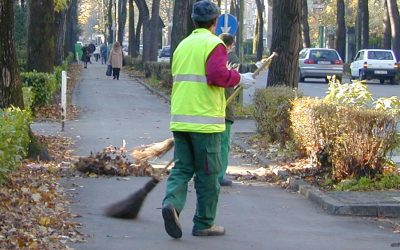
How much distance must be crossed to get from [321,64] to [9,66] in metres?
26.2

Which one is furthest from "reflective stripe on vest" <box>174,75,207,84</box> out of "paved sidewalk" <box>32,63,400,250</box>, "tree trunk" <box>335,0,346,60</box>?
"tree trunk" <box>335,0,346,60</box>

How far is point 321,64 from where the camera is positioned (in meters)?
34.5

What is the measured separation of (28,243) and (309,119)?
4.52 m

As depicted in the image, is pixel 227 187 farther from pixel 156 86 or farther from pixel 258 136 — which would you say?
pixel 156 86

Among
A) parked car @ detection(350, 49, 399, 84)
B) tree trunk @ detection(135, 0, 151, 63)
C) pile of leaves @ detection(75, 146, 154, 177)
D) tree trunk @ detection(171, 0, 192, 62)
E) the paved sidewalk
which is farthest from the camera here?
tree trunk @ detection(135, 0, 151, 63)

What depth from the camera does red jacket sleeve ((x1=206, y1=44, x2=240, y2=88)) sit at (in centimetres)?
564

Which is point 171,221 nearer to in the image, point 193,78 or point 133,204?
point 133,204

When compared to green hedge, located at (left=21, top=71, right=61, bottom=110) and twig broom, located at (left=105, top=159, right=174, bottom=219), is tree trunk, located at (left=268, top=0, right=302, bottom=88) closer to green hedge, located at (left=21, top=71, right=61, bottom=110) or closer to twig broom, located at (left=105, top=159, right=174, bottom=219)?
green hedge, located at (left=21, top=71, right=61, bottom=110)

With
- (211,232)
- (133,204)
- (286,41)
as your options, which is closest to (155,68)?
(286,41)

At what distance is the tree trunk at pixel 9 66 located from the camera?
9.61 metres

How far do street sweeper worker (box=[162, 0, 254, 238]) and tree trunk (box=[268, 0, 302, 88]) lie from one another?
8.00 m

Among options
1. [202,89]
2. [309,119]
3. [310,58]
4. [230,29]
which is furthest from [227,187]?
[310,58]

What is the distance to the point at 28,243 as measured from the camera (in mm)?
5344

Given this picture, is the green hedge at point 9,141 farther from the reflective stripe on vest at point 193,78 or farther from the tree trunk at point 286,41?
the tree trunk at point 286,41
